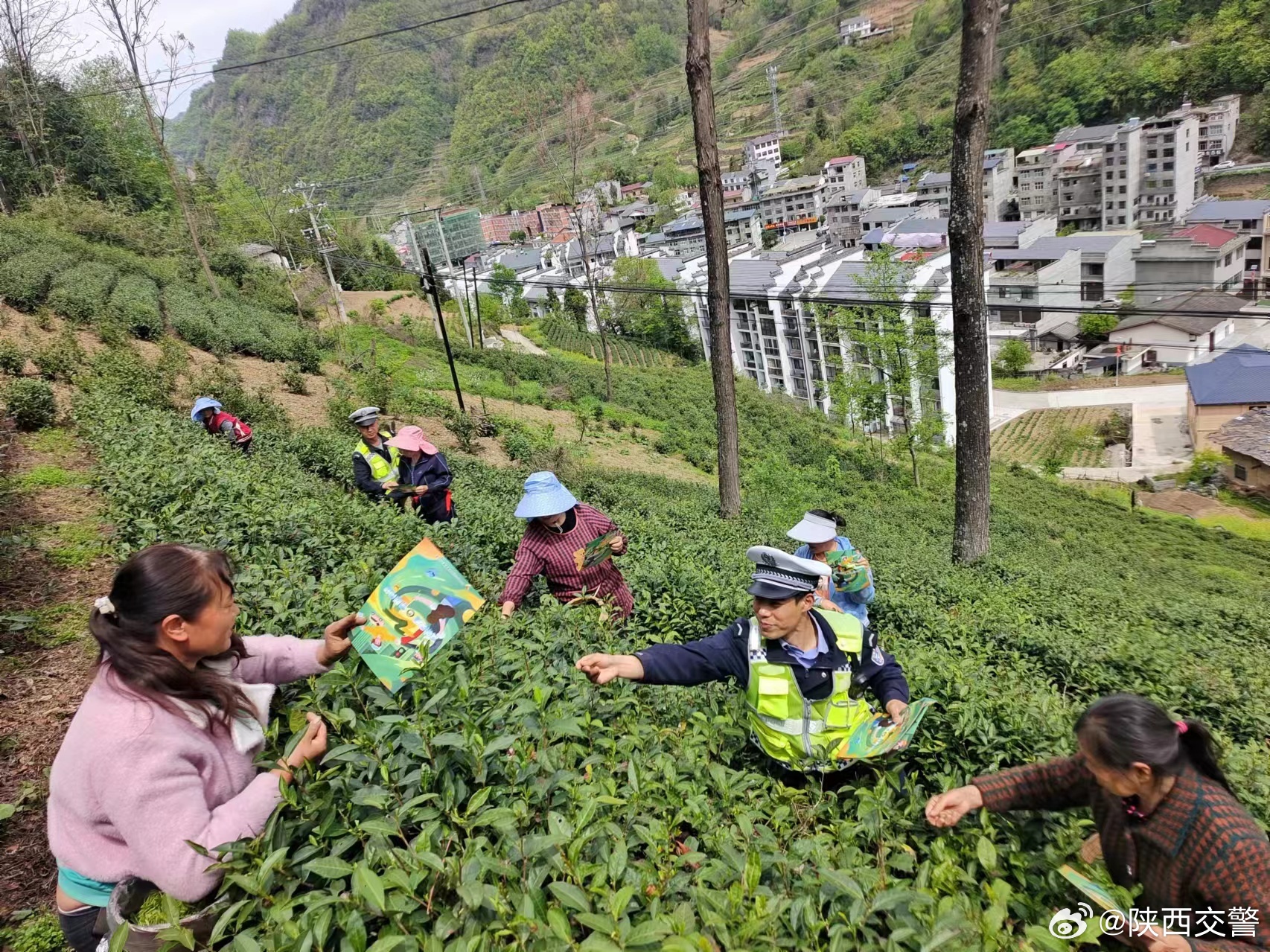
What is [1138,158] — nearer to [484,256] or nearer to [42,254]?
[484,256]

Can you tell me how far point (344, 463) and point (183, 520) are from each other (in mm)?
5221

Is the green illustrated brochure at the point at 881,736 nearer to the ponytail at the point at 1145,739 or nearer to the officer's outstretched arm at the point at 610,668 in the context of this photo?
the ponytail at the point at 1145,739

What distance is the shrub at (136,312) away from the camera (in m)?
15.4

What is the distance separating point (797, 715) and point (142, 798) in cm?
190

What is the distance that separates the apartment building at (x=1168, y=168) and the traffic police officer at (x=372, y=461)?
73.1 metres

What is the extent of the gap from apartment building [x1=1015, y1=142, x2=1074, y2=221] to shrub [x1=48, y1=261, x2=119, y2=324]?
2855 inches

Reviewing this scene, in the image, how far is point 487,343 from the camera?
39.6 meters

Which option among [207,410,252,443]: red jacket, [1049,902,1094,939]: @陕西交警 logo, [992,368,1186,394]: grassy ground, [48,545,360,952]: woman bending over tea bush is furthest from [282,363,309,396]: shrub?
[992,368,1186,394]: grassy ground

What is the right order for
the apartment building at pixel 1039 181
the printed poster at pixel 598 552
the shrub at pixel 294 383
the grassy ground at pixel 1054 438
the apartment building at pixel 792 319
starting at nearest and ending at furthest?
the printed poster at pixel 598 552 → the shrub at pixel 294 383 → the grassy ground at pixel 1054 438 → the apartment building at pixel 792 319 → the apartment building at pixel 1039 181

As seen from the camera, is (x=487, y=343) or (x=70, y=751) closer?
(x=70, y=751)

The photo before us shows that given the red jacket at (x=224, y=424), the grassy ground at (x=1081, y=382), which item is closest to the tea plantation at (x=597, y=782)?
the red jacket at (x=224, y=424)

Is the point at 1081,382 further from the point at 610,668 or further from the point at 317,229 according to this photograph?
the point at 610,668

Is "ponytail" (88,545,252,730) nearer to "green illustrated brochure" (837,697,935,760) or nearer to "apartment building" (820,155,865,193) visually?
"green illustrated brochure" (837,697,935,760)

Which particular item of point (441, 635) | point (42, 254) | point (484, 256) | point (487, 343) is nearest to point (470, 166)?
point (484, 256)
